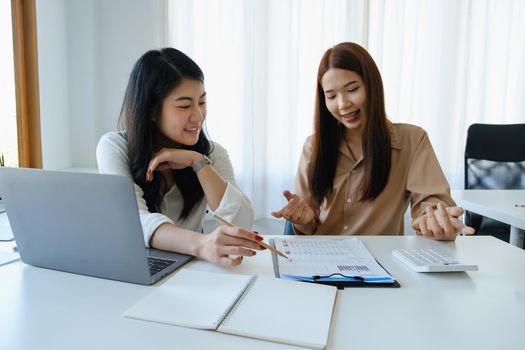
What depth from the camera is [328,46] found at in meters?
2.96

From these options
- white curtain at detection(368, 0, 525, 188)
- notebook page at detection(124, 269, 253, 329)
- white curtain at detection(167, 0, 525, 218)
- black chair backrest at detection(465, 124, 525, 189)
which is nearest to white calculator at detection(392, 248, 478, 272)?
notebook page at detection(124, 269, 253, 329)

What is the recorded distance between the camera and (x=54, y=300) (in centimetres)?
71

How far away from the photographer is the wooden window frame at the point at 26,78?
2430 mm

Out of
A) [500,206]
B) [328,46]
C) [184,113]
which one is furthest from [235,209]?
[328,46]

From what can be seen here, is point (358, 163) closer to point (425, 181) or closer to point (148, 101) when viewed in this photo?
point (425, 181)

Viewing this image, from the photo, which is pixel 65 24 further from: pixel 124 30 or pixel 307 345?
pixel 307 345

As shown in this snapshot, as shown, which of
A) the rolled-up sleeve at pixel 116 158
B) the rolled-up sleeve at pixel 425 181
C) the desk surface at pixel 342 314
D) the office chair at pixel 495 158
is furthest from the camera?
the office chair at pixel 495 158

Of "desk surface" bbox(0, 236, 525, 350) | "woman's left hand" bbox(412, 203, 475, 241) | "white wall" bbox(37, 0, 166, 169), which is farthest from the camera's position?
"white wall" bbox(37, 0, 166, 169)

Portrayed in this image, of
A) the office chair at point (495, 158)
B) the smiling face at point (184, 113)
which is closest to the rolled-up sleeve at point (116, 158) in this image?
the smiling face at point (184, 113)

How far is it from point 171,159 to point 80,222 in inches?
20.4

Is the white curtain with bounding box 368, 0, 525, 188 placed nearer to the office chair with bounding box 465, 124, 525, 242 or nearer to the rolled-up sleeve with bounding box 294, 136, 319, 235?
the office chair with bounding box 465, 124, 525, 242

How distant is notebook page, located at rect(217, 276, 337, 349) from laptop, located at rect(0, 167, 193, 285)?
0.71ft

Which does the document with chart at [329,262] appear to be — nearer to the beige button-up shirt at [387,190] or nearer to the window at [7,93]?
the beige button-up shirt at [387,190]

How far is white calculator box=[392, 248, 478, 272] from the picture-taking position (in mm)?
862
